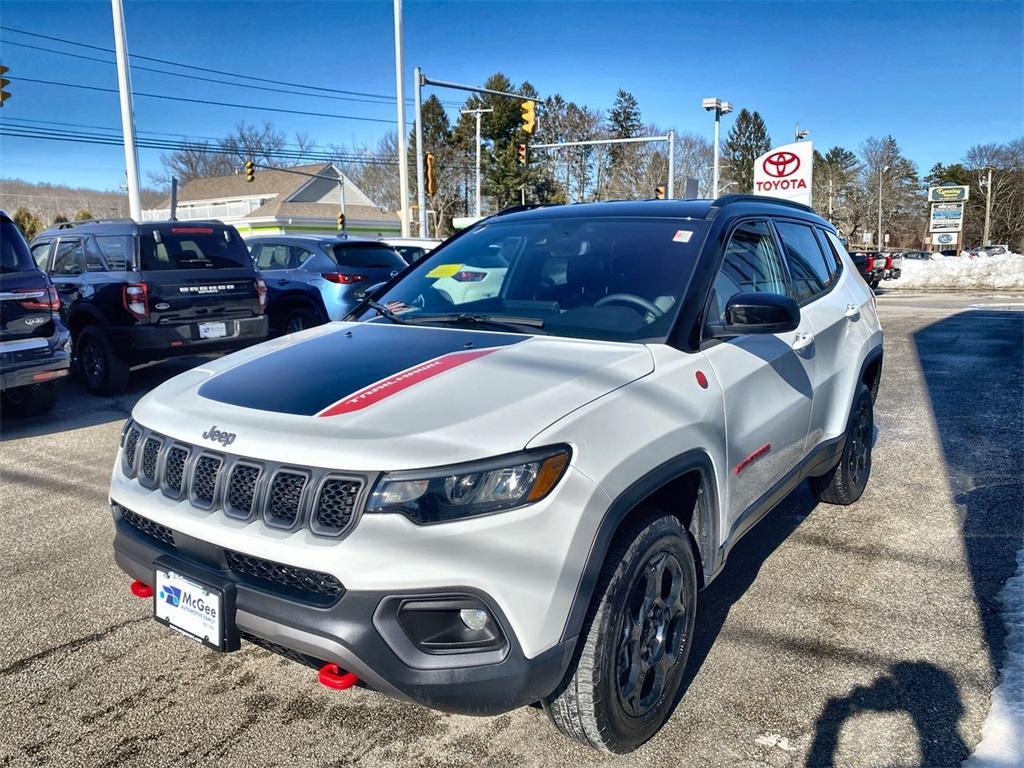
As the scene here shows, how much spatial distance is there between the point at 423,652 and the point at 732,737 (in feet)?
4.06

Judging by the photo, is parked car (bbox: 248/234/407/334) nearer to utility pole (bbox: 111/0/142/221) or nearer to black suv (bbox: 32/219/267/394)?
black suv (bbox: 32/219/267/394)

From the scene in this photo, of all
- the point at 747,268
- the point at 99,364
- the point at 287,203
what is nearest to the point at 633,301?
the point at 747,268

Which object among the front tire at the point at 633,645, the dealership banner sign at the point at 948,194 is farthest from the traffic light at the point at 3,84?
→ the dealership banner sign at the point at 948,194

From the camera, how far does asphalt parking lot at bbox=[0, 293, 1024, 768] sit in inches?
103

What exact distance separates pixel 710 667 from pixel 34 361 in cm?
608

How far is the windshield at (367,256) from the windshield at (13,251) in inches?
169

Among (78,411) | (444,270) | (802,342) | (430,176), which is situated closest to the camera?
(802,342)

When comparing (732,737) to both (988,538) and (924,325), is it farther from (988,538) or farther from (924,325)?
(924,325)

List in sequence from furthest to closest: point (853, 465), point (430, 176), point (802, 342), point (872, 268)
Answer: point (872, 268) < point (430, 176) < point (853, 465) < point (802, 342)

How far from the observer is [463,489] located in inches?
82.6

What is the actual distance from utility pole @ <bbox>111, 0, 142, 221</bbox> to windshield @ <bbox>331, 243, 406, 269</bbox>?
7.49 meters

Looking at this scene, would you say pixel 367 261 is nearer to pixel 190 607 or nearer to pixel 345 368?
pixel 345 368

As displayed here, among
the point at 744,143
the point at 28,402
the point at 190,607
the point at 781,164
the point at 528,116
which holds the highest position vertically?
the point at 744,143

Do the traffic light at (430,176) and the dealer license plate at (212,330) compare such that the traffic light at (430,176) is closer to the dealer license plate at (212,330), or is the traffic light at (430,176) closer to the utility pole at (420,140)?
the utility pole at (420,140)
